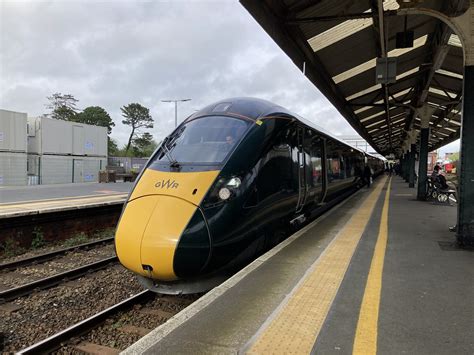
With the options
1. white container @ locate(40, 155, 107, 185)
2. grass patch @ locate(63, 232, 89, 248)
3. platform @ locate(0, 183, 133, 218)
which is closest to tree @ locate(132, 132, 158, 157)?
white container @ locate(40, 155, 107, 185)

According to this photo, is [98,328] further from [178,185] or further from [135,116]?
[135,116]

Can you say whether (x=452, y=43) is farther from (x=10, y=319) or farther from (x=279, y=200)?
(x=10, y=319)

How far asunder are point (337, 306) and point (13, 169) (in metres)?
27.4

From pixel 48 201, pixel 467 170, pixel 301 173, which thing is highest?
pixel 467 170

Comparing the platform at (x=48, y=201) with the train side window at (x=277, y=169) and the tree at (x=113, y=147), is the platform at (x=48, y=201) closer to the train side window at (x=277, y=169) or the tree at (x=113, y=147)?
the train side window at (x=277, y=169)

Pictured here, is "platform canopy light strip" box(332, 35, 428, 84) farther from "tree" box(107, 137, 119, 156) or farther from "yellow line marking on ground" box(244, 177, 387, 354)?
"tree" box(107, 137, 119, 156)

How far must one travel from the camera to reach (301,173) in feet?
24.4

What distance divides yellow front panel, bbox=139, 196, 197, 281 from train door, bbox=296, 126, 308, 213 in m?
3.06

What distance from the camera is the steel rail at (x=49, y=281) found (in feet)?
20.1

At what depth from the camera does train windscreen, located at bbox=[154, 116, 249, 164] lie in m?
5.54

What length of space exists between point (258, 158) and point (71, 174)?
93.9 ft

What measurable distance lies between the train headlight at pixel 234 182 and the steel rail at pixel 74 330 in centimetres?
208

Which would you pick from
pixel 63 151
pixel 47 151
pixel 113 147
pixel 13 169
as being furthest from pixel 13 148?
pixel 113 147

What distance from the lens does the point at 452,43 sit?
9.95 meters
